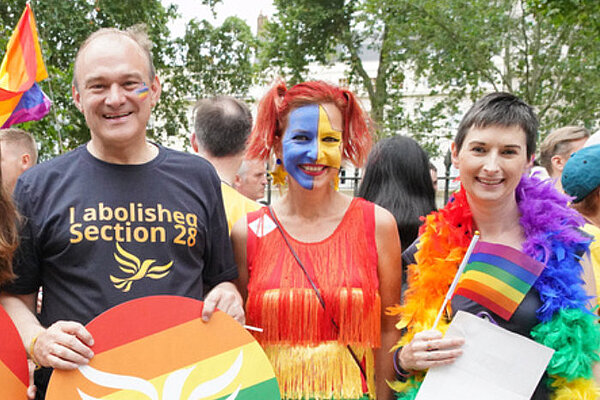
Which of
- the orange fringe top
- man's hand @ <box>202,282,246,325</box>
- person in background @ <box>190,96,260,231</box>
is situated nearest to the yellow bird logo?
man's hand @ <box>202,282,246,325</box>

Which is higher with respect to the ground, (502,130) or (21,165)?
(502,130)

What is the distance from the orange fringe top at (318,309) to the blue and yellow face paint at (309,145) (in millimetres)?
274

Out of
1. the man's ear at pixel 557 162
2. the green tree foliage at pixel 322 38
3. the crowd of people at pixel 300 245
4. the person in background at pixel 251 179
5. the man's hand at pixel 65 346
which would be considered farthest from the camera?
the green tree foliage at pixel 322 38

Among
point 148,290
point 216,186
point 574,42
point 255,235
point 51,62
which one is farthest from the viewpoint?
point 574,42

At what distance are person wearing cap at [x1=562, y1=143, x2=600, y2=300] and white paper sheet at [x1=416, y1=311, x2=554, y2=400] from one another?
31.8 inches

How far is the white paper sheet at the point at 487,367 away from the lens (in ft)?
5.58

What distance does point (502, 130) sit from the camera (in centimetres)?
187

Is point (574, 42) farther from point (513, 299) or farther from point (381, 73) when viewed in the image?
point (513, 299)

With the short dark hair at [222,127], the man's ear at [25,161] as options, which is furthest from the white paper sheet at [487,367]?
the man's ear at [25,161]

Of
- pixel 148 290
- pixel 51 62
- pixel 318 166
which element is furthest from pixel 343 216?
pixel 51 62

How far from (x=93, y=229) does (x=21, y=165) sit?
2576 mm

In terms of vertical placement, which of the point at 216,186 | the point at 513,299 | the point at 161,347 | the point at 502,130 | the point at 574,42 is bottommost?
the point at 161,347

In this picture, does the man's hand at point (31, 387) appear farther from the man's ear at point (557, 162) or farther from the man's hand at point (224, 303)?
the man's ear at point (557, 162)

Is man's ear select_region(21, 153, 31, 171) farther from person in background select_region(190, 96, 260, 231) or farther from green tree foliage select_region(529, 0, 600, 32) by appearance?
green tree foliage select_region(529, 0, 600, 32)
